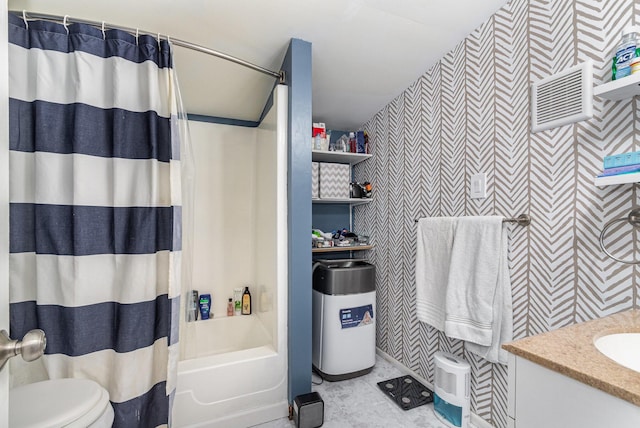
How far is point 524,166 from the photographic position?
136 cm

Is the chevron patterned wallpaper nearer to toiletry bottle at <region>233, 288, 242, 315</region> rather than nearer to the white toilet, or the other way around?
toiletry bottle at <region>233, 288, 242, 315</region>

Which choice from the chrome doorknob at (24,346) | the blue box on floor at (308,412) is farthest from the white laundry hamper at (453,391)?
Result: the chrome doorknob at (24,346)

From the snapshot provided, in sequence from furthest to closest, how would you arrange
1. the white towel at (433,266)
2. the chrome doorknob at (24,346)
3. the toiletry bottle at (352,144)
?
the toiletry bottle at (352,144) → the white towel at (433,266) → the chrome doorknob at (24,346)

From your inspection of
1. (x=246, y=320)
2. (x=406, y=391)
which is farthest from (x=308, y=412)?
(x=246, y=320)

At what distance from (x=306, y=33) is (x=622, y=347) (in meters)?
1.91

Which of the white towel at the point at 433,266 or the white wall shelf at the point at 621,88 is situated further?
the white towel at the point at 433,266

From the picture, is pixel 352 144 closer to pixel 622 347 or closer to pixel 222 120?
pixel 222 120

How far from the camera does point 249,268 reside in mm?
2629

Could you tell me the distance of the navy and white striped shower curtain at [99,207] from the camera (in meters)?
1.12

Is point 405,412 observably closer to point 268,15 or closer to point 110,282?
point 110,282

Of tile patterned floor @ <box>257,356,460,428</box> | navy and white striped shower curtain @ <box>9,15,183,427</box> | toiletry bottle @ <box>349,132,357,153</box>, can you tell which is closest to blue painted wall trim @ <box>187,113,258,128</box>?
toiletry bottle @ <box>349,132,357,153</box>

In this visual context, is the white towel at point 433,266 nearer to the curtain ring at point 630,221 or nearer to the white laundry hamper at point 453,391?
the white laundry hamper at point 453,391

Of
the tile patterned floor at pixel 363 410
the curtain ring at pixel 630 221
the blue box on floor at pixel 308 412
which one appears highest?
the curtain ring at pixel 630 221

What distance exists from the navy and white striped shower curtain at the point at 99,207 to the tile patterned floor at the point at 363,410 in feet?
2.94
